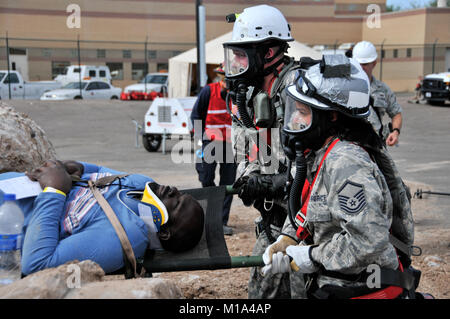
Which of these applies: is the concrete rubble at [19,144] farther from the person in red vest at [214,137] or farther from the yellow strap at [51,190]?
the person in red vest at [214,137]

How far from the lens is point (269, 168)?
366 cm

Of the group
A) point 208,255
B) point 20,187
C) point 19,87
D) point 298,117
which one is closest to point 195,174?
point 208,255

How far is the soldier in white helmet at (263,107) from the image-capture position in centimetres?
330

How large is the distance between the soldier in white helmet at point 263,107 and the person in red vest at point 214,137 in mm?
2638

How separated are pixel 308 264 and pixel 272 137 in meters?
1.35

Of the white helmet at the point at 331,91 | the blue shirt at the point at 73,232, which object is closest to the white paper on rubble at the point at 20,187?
the blue shirt at the point at 73,232

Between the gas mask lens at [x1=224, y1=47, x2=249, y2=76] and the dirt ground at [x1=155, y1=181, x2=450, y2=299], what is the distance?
1785 millimetres

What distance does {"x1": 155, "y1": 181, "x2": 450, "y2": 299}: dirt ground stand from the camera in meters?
4.21

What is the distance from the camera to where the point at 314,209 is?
232 centimetres

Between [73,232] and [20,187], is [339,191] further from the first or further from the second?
[20,187]

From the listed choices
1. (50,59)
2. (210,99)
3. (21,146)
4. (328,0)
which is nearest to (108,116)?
(50,59)

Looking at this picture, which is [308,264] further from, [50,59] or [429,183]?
[50,59]

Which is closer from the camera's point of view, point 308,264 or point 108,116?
point 308,264

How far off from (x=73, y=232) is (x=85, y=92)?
77.0ft
